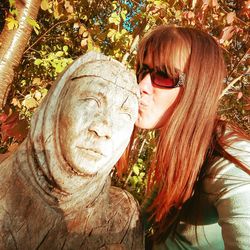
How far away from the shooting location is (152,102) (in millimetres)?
1711

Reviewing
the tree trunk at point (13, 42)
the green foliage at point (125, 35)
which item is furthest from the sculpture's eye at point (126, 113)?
the tree trunk at point (13, 42)

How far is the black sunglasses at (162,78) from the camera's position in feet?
5.44

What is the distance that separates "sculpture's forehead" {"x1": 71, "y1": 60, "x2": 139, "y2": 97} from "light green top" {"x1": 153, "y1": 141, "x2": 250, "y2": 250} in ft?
1.55

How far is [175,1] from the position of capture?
317cm

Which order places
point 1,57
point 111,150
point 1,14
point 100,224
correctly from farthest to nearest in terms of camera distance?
1. point 1,14
2. point 1,57
3. point 100,224
4. point 111,150

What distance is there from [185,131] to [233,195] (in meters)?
0.44

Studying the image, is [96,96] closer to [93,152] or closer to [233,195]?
[93,152]

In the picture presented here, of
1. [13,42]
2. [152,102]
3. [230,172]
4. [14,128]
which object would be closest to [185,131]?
[152,102]

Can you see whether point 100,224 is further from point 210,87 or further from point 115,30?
point 115,30

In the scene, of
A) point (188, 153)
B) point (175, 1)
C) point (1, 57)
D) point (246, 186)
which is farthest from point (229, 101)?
point (246, 186)

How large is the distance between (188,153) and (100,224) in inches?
21.1

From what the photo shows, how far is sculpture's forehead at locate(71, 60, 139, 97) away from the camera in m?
1.18

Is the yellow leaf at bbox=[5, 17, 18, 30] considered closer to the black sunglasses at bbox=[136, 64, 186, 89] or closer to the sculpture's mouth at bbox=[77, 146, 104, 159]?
the black sunglasses at bbox=[136, 64, 186, 89]

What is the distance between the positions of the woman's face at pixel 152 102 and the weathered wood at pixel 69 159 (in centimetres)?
45
